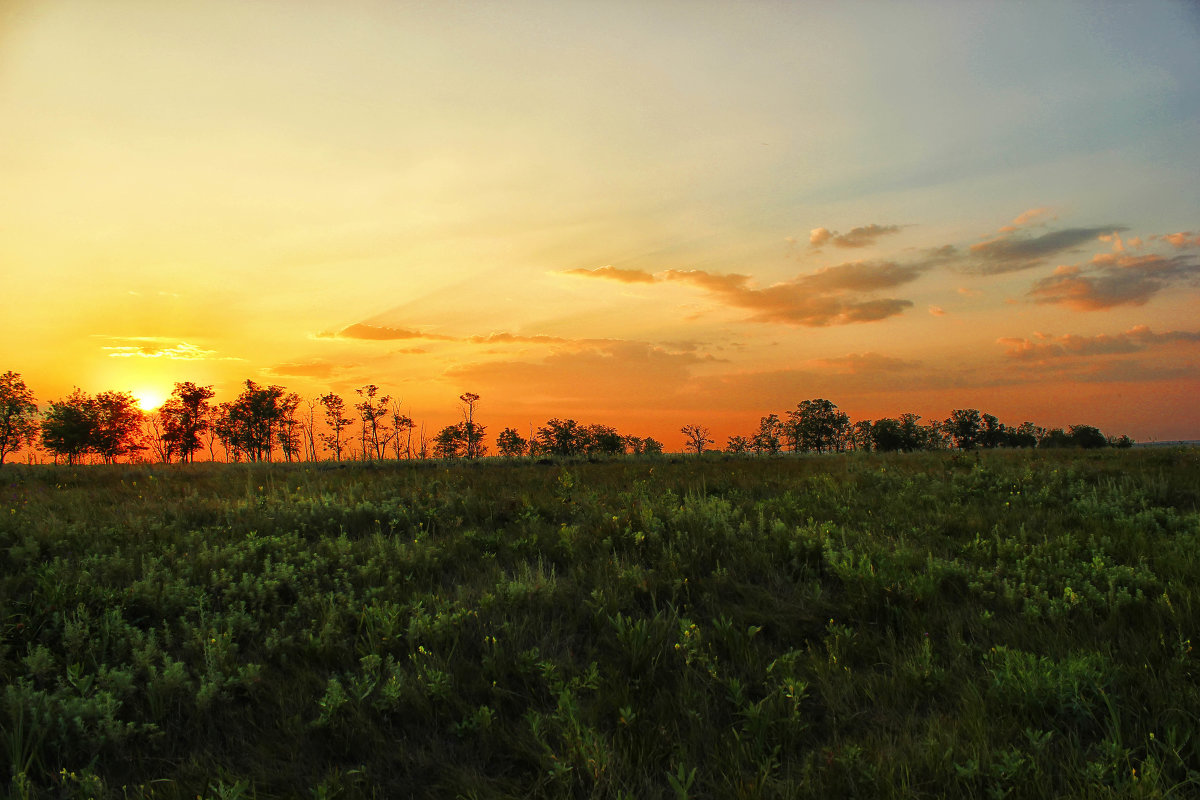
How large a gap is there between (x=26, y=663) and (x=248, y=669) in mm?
1754

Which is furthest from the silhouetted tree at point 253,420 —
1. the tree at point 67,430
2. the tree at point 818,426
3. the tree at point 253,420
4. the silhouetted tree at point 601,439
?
the tree at point 818,426

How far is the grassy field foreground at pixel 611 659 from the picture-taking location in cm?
341

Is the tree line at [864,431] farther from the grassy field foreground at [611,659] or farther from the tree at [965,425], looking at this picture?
the grassy field foreground at [611,659]

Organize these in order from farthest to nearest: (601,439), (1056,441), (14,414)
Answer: (601,439) < (14,414) < (1056,441)

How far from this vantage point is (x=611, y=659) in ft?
15.3

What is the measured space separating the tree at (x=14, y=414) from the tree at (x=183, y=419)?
634 inches

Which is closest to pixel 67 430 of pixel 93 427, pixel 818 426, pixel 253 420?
pixel 93 427

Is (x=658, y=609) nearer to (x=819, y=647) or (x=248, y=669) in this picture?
(x=819, y=647)

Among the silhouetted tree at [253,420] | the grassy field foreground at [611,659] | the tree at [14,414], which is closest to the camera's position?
the grassy field foreground at [611,659]

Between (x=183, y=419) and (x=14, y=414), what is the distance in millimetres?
19383

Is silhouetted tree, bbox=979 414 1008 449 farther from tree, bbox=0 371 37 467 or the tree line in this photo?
tree, bbox=0 371 37 467

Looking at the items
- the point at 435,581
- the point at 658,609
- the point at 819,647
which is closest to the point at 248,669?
the point at 435,581

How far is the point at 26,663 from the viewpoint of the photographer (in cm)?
451

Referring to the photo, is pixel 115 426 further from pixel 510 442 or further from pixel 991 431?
pixel 991 431
